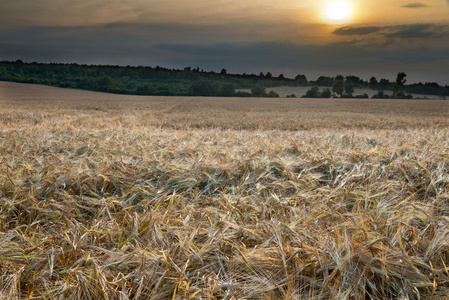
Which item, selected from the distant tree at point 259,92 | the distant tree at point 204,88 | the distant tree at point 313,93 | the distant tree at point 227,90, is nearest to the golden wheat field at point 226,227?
the distant tree at point 227,90

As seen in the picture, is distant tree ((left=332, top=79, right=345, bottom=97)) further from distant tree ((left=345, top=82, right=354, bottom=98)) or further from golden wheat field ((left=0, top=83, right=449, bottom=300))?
golden wheat field ((left=0, top=83, right=449, bottom=300))

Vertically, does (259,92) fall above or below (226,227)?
above

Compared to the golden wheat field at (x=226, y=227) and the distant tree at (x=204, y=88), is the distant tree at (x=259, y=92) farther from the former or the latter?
the golden wheat field at (x=226, y=227)

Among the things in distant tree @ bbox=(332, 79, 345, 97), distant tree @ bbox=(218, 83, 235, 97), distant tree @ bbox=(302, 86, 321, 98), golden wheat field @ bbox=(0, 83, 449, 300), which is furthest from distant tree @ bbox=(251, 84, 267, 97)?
golden wheat field @ bbox=(0, 83, 449, 300)

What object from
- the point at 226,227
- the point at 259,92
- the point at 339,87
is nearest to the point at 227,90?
the point at 259,92

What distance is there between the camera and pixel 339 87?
94375 millimetres

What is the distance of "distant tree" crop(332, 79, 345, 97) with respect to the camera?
307 feet

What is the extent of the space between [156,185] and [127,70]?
A: 135495mm

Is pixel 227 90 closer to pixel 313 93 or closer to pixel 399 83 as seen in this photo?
pixel 313 93

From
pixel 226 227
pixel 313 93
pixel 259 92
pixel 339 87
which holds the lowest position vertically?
pixel 226 227

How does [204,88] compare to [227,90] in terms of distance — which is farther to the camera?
[204,88]

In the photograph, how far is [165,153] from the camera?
4668mm

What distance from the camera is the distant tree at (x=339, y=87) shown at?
93.6m

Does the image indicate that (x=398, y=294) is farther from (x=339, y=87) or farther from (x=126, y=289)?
(x=339, y=87)
